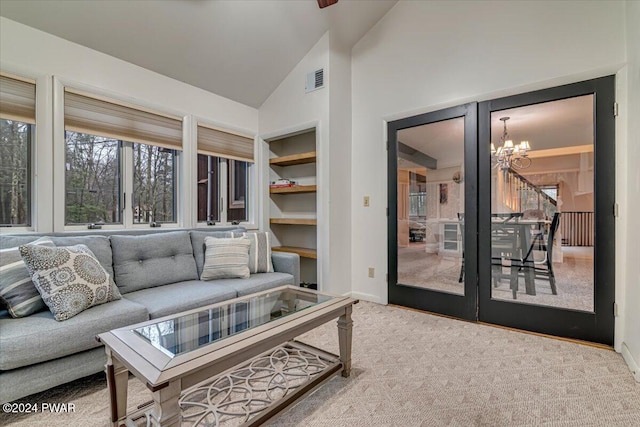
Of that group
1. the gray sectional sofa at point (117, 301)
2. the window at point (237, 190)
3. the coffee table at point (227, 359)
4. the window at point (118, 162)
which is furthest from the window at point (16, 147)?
the window at point (237, 190)

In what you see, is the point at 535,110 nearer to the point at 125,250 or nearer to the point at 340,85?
the point at 340,85

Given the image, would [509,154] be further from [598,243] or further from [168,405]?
[168,405]

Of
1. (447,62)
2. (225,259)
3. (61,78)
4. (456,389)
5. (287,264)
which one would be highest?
(447,62)

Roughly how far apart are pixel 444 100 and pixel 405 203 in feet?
3.60

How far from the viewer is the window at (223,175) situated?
11.6 feet

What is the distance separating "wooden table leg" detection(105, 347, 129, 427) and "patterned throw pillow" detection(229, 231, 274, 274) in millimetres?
1599

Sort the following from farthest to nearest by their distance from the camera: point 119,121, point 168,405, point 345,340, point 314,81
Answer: point 314,81, point 119,121, point 345,340, point 168,405

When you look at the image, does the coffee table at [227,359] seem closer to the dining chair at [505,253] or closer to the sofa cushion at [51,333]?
the sofa cushion at [51,333]

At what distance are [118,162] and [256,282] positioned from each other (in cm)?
177

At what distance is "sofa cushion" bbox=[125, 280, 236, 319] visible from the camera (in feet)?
6.68

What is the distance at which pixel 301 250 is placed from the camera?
12.6 ft

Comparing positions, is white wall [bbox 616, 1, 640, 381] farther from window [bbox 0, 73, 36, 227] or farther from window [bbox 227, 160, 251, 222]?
window [bbox 0, 73, 36, 227]

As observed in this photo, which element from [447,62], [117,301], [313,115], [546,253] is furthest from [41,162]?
[546,253]

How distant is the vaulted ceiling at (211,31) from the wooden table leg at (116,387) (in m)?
2.55
